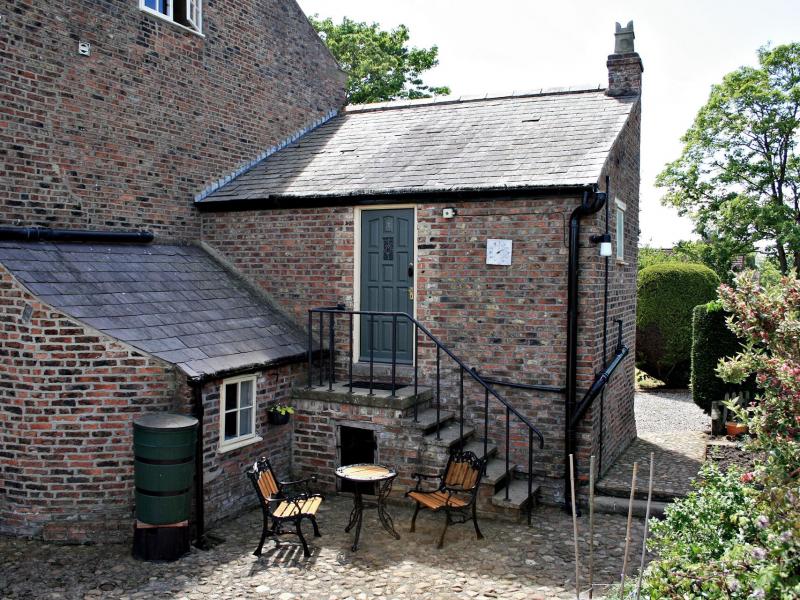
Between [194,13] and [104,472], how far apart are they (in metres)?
7.18

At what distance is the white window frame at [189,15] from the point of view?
993 cm

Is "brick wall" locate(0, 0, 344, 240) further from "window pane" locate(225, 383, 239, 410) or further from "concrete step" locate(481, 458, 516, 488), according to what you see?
"concrete step" locate(481, 458, 516, 488)

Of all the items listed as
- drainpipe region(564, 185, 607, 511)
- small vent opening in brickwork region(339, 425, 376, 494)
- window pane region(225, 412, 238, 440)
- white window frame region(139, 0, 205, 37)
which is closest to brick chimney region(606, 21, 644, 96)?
drainpipe region(564, 185, 607, 511)

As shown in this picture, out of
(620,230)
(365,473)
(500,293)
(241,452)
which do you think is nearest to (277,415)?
(241,452)

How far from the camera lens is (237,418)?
8086 millimetres

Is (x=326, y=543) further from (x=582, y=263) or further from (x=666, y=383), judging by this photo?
(x=666, y=383)

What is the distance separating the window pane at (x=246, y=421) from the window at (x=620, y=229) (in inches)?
221

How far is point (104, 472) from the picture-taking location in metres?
6.93

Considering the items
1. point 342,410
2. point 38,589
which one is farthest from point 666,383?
point 38,589

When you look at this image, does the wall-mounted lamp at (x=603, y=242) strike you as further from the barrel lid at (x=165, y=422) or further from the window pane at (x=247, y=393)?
the barrel lid at (x=165, y=422)

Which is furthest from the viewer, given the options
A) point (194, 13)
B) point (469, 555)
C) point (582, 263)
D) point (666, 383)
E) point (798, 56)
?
point (798, 56)

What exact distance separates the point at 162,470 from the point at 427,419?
3128mm

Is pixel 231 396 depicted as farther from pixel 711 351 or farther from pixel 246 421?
pixel 711 351

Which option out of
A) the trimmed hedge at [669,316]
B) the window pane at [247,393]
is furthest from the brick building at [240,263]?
the trimmed hedge at [669,316]
